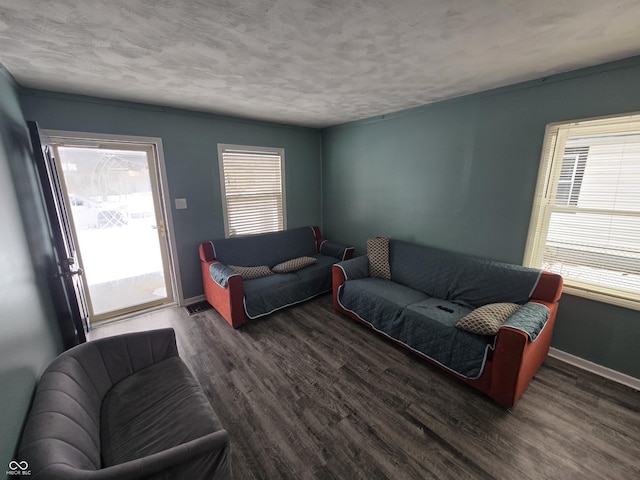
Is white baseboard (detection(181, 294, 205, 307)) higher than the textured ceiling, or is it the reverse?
the textured ceiling

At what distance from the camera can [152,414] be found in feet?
4.51

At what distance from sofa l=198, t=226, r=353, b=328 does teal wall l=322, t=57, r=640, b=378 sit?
90 cm

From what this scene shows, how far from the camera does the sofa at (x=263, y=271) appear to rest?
2824 millimetres

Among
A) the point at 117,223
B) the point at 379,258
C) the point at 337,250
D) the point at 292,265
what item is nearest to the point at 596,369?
the point at 379,258

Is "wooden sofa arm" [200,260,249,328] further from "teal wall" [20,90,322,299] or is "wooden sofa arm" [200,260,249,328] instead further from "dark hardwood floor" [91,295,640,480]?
"teal wall" [20,90,322,299]

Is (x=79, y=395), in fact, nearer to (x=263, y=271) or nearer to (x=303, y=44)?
(x=263, y=271)

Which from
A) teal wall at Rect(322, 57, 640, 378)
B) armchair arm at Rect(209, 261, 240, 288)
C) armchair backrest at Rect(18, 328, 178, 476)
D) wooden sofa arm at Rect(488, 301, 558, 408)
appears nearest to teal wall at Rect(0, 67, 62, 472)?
armchair backrest at Rect(18, 328, 178, 476)

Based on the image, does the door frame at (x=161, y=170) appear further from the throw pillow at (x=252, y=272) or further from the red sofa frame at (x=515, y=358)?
the red sofa frame at (x=515, y=358)

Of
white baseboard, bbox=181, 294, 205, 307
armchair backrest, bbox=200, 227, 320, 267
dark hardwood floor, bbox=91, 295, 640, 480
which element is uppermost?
armchair backrest, bbox=200, 227, 320, 267

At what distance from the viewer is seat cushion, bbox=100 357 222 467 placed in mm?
1205

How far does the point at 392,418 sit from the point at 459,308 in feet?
4.00

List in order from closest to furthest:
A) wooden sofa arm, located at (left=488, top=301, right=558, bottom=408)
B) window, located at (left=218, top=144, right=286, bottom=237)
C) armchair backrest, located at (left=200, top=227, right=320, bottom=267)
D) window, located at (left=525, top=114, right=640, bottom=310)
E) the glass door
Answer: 1. wooden sofa arm, located at (left=488, top=301, right=558, bottom=408)
2. window, located at (left=525, top=114, right=640, bottom=310)
3. the glass door
4. armchair backrest, located at (left=200, top=227, right=320, bottom=267)
5. window, located at (left=218, top=144, right=286, bottom=237)

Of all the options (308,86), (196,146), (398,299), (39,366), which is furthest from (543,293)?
(196,146)

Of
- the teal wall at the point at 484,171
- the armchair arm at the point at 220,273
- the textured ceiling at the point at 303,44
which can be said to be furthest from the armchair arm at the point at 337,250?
the textured ceiling at the point at 303,44
